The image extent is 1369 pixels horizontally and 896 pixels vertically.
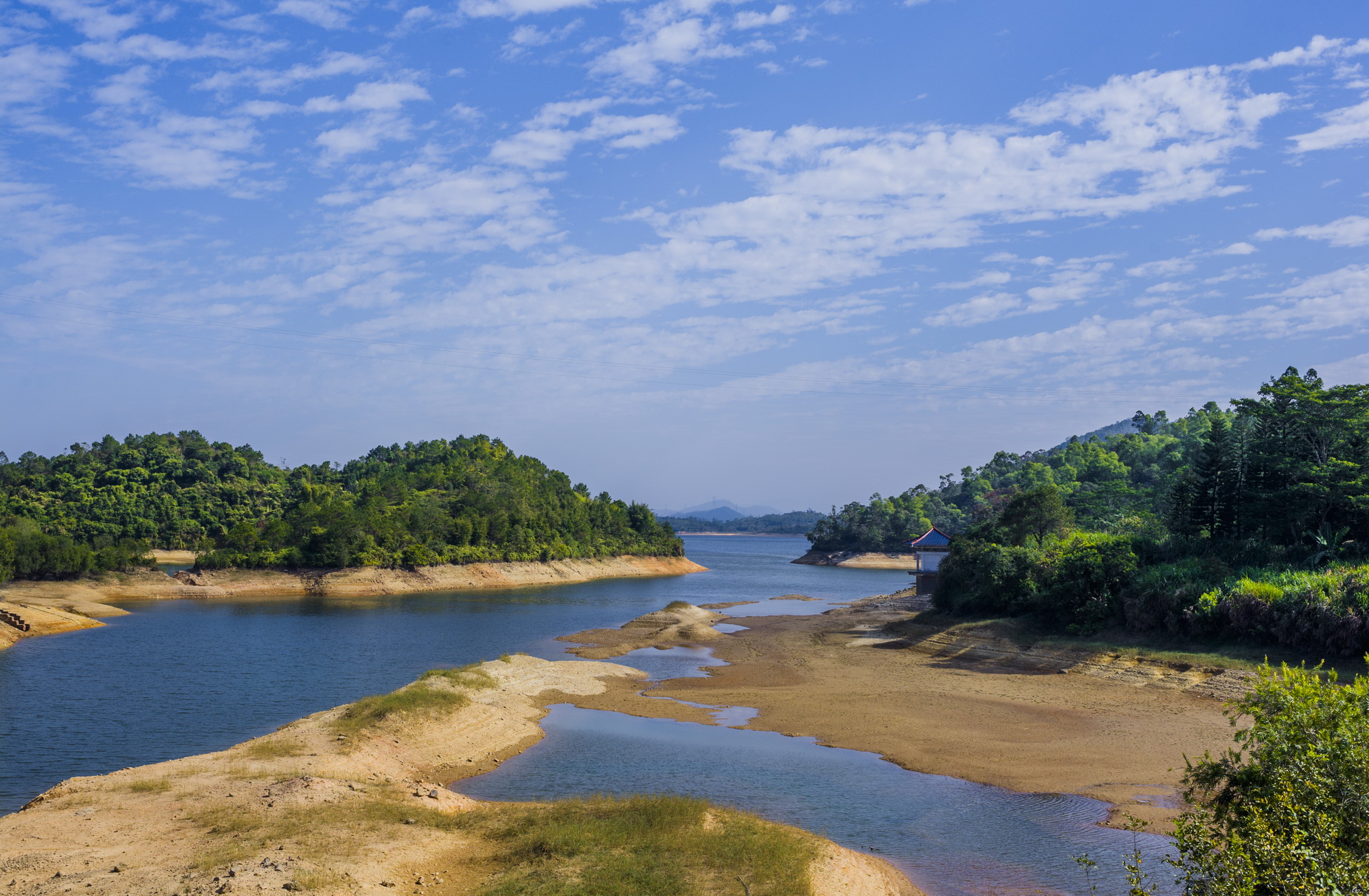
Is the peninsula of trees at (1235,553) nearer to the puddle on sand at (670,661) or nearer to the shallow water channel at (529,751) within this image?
the puddle on sand at (670,661)

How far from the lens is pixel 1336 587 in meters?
32.8

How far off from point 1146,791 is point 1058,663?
1903 centimetres

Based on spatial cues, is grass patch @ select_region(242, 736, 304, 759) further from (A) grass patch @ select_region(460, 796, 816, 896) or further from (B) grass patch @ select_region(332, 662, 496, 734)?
(A) grass patch @ select_region(460, 796, 816, 896)

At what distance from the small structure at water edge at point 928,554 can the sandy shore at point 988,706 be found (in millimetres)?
23985

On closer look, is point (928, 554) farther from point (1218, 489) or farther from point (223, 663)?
point (223, 663)

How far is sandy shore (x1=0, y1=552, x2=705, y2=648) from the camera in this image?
186ft

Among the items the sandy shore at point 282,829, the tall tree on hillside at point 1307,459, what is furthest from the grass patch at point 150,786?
the tall tree on hillside at point 1307,459

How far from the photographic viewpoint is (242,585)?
87375 millimetres

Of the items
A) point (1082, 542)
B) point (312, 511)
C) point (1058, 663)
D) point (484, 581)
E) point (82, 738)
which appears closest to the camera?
point (82, 738)

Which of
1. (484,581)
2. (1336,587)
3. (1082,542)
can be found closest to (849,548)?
(484,581)

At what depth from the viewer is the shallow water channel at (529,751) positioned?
59.8 feet

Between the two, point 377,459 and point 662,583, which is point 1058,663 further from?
point 377,459

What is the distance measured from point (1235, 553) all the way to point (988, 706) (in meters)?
20.8

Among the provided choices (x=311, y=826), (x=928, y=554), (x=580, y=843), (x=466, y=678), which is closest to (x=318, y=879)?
(x=311, y=826)
